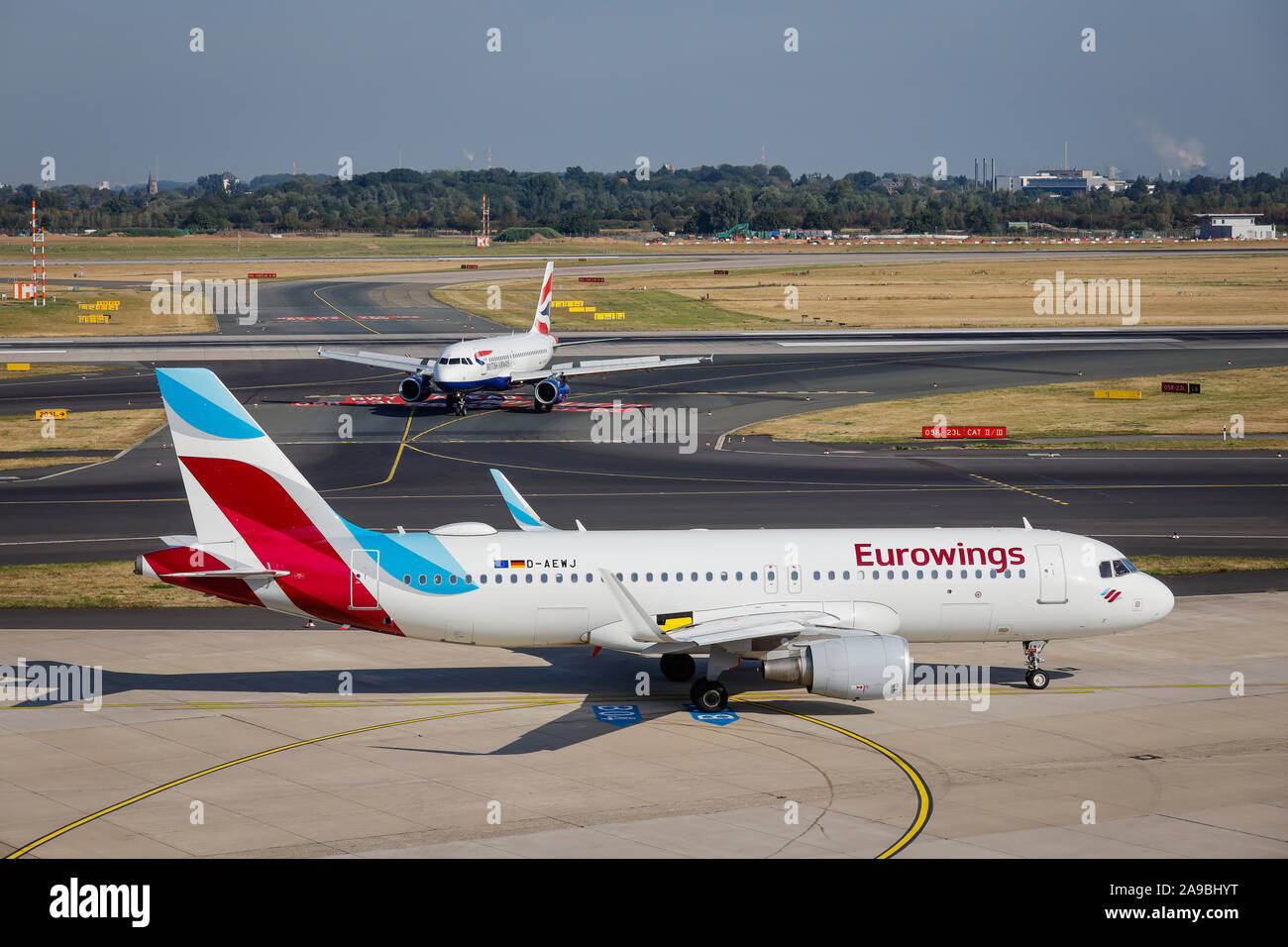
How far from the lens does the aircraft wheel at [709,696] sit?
1359 inches

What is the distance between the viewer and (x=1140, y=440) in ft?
245

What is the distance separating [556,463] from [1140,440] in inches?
1275

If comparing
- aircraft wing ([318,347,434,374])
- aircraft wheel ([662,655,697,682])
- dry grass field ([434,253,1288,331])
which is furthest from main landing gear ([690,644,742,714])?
dry grass field ([434,253,1288,331])

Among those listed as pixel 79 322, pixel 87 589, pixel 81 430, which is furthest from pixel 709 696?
pixel 79 322

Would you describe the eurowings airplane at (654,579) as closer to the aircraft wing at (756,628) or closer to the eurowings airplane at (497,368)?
the aircraft wing at (756,628)

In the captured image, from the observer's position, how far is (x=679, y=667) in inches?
1465

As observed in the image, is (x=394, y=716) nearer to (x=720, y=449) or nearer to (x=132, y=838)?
(x=132, y=838)

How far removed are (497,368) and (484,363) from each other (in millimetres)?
1064

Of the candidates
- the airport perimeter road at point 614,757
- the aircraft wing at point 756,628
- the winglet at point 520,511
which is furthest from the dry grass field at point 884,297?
the aircraft wing at point 756,628

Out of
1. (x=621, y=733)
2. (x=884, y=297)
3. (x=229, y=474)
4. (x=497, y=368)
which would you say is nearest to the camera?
(x=621, y=733)

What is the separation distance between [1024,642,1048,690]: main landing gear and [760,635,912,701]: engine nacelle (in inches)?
242

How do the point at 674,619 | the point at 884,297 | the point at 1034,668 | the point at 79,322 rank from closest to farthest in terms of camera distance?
the point at 674,619, the point at 1034,668, the point at 79,322, the point at 884,297

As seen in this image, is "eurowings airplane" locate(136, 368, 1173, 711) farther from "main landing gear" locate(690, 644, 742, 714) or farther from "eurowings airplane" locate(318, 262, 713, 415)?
"eurowings airplane" locate(318, 262, 713, 415)

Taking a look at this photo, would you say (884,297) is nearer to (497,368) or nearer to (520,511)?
(497,368)
